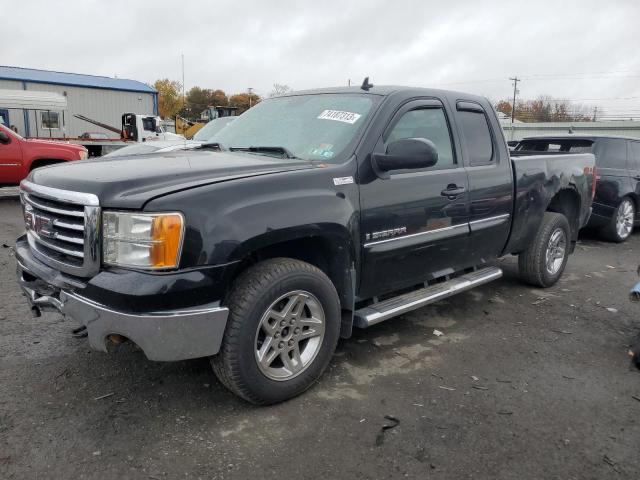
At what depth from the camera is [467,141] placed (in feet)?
14.0

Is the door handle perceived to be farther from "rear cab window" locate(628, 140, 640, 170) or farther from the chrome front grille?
"rear cab window" locate(628, 140, 640, 170)

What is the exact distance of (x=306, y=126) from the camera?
3.77 metres

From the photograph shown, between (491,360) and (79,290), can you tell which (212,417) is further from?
(491,360)

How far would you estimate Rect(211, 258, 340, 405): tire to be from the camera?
2.72 meters

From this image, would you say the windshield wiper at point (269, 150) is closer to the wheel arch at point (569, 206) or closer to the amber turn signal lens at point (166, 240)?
the amber turn signal lens at point (166, 240)

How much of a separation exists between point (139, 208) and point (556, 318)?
3.79 metres

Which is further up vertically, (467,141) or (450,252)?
(467,141)

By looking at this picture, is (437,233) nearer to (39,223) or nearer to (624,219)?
(39,223)

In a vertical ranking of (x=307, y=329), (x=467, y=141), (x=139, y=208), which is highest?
(x=467, y=141)

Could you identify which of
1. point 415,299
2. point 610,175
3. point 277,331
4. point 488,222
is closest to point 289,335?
point 277,331

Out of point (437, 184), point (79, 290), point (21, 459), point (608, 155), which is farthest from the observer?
point (608, 155)

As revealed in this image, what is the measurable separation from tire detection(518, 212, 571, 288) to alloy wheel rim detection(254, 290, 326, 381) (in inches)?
120

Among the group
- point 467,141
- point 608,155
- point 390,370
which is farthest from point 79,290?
point 608,155

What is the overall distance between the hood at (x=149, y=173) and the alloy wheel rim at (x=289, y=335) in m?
0.76
